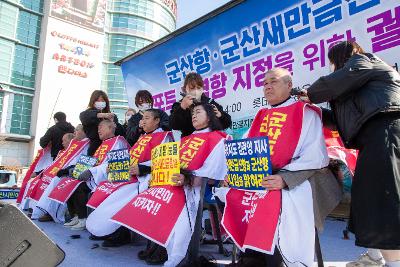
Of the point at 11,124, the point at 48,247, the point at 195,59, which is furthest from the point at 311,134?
the point at 11,124

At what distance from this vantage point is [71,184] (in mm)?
3732

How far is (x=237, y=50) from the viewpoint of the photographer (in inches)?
176

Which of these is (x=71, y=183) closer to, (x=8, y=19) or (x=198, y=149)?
(x=198, y=149)

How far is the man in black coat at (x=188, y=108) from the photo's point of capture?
2910 millimetres

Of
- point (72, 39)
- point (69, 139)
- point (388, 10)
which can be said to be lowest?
point (69, 139)

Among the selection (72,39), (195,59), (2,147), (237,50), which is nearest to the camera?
(237,50)

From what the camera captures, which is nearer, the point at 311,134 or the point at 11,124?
the point at 311,134

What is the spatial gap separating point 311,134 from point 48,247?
1.52 m

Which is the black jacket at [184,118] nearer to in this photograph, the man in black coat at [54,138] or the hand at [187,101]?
the hand at [187,101]

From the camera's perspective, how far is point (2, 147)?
27219 millimetres

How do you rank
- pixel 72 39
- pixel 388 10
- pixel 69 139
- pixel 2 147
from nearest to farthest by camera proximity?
pixel 388 10
pixel 69 139
pixel 2 147
pixel 72 39

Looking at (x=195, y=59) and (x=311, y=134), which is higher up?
(x=195, y=59)

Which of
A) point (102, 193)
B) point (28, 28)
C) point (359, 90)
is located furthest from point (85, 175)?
point (28, 28)

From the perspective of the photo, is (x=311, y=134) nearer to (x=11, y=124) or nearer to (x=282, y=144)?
(x=282, y=144)
